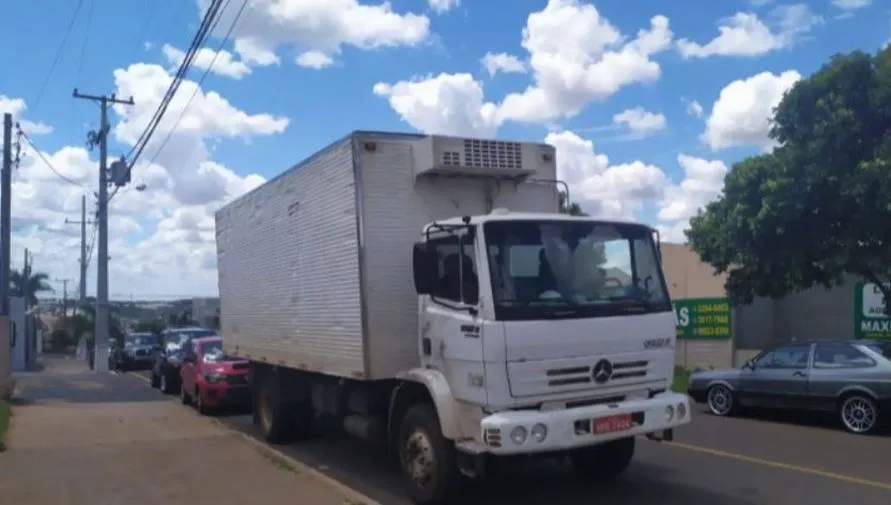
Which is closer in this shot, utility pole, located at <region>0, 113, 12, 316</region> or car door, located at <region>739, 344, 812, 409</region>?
car door, located at <region>739, 344, 812, 409</region>

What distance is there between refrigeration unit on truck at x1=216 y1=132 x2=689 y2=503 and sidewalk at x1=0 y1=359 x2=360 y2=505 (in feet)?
3.78

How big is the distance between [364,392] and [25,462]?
4.81 m

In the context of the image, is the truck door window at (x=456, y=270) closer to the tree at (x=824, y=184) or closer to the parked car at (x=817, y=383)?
the parked car at (x=817, y=383)

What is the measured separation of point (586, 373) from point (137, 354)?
32522mm

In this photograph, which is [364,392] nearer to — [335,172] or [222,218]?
[335,172]

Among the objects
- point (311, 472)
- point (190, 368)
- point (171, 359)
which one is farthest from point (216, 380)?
point (311, 472)

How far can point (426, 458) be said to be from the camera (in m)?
8.44

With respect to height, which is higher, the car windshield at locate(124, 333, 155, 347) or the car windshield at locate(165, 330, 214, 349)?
the car windshield at locate(165, 330, 214, 349)

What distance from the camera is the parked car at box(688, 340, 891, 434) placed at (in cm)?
1346

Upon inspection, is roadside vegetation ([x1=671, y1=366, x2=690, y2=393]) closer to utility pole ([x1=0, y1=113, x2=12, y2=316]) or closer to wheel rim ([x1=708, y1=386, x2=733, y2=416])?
wheel rim ([x1=708, y1=386, x2=733, y2=416])

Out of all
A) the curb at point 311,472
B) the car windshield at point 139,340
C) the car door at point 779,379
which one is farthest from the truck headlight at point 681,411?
the car windshield at point 139,340

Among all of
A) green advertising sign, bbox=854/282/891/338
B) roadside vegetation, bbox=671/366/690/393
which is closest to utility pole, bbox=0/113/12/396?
roadside vegetation, bbox=671/366/690/393

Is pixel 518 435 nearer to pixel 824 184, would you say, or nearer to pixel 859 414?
pixel 859 414

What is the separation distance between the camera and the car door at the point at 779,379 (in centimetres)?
1461
